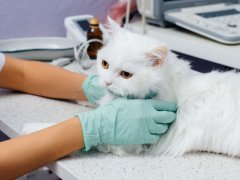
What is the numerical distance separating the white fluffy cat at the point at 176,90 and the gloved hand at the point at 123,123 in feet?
0.07

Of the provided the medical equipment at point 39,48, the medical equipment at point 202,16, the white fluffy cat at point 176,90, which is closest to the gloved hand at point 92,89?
the white fluffy cat at point 176,90

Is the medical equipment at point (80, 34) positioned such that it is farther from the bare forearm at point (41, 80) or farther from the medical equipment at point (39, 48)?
the bare forearm at point (41, 80)

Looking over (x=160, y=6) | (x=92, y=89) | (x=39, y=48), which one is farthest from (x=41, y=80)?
(x=160, y=6)

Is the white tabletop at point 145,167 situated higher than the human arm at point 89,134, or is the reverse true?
the human arm at point 89,134

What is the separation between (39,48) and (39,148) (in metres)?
0.63

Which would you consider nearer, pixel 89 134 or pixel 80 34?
pixel 89 134

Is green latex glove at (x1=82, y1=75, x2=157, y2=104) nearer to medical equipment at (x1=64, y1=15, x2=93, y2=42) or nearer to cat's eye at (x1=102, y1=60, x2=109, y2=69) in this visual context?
cat's eye at (x1=102, y1=60, x2=109, y2=69)

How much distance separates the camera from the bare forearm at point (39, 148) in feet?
2.29

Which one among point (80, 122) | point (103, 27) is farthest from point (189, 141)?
point (103, 27)

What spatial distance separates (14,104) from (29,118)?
103 mm

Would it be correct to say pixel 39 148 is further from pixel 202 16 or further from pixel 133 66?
pixel 202 16

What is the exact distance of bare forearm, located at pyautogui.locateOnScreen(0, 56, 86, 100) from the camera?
3.27ft

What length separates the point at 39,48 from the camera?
1273 mm

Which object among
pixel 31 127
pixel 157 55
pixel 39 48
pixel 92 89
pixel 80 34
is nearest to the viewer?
pixel 157 55
